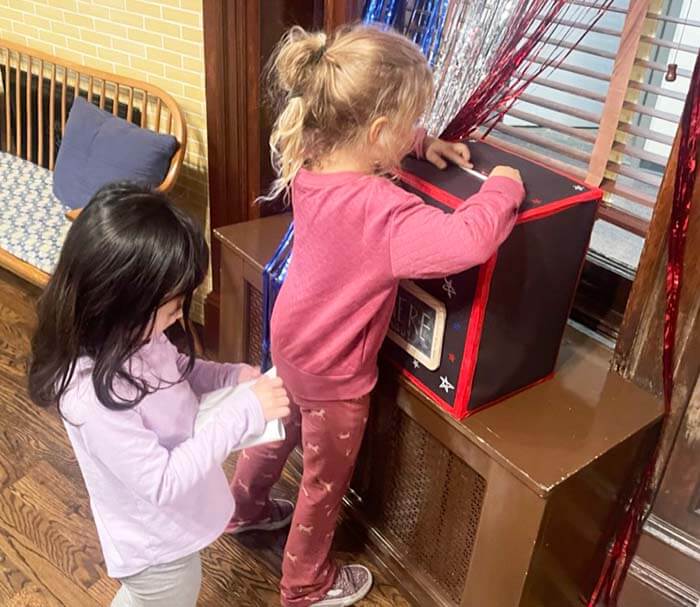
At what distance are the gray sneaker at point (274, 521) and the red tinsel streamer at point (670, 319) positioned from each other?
2.31 feet

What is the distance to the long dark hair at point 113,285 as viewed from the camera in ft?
3.14

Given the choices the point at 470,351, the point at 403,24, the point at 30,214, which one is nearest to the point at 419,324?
the point at 470,351

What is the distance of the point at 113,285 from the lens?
96 cm

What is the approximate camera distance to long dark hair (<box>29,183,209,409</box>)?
3.14ft

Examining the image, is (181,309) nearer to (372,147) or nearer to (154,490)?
(154,490)

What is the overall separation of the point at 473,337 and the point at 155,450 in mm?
517

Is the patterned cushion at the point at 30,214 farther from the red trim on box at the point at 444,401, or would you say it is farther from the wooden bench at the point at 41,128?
the red trim on box at the point at 444,401

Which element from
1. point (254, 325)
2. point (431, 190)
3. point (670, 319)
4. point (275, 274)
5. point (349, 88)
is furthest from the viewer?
point (254, 325)

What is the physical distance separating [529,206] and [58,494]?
53.5 inches

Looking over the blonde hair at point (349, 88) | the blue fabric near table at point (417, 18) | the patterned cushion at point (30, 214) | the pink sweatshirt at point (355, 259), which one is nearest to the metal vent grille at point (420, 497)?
the pink sweatshirt at point (355, 259)

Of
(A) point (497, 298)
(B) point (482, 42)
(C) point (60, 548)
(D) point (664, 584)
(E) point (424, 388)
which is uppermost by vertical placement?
(B) point (482, 42)

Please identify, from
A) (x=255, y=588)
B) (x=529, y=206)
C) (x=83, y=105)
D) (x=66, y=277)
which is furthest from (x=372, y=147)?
(x=83, y=105)

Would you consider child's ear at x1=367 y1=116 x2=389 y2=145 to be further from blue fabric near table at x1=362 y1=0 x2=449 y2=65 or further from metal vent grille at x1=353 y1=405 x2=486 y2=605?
metal vent grille at x1=353 y1=405 x2=486 y2=605

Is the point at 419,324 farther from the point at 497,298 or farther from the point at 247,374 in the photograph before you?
the point at 247,374
